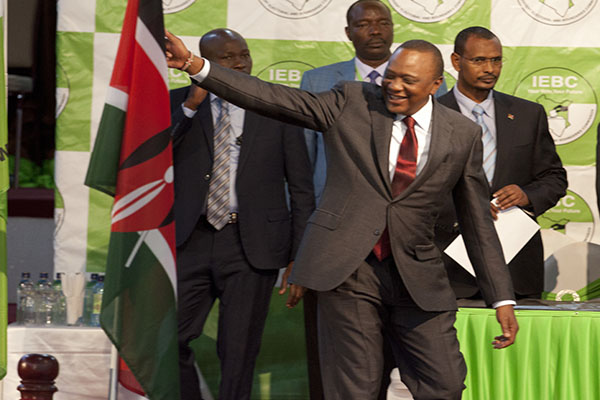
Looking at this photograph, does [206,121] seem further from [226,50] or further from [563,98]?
[563,98]

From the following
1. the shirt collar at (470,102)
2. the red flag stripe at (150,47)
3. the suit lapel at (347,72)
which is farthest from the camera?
the suit lapel at (347,72)

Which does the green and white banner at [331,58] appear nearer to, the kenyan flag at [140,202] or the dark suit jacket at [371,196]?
the dark suit jacket at [371,196]

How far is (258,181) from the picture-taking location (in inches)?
163

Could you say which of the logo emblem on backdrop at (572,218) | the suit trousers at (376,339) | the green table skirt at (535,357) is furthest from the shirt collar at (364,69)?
the suit trousers at (376,339)

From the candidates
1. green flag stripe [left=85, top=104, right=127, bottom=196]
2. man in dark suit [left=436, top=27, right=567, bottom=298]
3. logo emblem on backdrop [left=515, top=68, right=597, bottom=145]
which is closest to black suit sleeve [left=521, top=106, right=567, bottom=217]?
man in dark suit [left=436, top=27, right=567, bottom=298]

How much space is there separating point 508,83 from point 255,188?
184 centimetres

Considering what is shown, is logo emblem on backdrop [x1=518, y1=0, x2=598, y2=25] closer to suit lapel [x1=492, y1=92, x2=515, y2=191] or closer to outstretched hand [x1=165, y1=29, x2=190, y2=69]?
suit lapel [x1=492, y1=92, x2=515, y2=191]

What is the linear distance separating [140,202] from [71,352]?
6.12 ft

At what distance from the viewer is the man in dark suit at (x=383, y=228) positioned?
10.2ft

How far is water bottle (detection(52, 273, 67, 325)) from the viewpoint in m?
4.59

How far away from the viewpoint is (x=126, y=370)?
3242 millimetres

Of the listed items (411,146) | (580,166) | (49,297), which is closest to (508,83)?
(580,166)

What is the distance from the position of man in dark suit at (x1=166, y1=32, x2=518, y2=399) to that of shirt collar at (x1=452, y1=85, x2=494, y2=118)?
124cm

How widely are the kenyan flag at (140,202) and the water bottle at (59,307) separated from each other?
1777 mm
